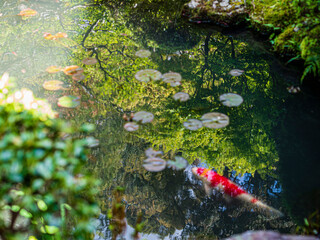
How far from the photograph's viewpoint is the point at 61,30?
471cm

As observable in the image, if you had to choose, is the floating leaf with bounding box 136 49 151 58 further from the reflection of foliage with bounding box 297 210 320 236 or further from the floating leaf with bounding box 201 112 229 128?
the reflection of foliage with bounding box 297 210 320 236

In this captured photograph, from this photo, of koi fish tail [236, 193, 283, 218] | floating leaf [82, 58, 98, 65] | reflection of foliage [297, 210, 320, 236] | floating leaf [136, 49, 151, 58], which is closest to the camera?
reflection of foliage [297, 210, 320, 236]

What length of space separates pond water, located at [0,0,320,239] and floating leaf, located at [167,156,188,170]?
5 centimetres

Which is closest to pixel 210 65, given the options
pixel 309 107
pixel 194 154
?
pixel 309 107

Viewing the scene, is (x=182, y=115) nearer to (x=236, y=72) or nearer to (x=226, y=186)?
(x=226, y=186)

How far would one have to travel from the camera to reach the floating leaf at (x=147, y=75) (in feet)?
10.9

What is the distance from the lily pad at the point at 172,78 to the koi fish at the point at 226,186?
4.23 ft

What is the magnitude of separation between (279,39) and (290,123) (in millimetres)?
1668

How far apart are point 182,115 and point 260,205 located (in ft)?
3.98

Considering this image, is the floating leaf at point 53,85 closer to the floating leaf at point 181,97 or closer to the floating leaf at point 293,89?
the floating leaf at point 181,97

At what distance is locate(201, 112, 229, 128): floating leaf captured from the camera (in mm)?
2682

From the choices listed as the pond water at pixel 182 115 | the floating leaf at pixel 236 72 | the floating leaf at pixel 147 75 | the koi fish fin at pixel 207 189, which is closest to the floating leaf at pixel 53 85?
the pond water at pixel 182 115

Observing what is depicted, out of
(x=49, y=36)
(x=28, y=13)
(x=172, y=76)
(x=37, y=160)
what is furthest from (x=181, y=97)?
(x=28, y=13)

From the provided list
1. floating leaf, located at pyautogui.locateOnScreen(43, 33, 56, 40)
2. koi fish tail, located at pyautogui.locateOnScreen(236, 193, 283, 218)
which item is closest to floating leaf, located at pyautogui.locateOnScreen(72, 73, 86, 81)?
floating leaf, located at pyautogui.locateOnScreen(43, 33, 56, 40)
